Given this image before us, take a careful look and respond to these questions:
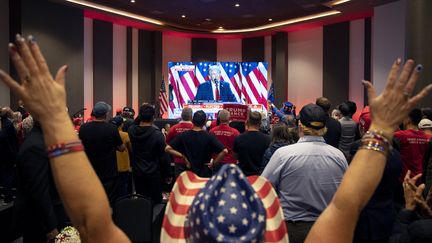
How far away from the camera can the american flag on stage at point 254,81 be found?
15227 mm

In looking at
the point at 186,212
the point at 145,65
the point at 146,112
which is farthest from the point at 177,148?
the point at 145,65

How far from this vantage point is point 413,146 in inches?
181

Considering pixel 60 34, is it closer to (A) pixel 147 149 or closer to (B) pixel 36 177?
(A) pixel 147 149

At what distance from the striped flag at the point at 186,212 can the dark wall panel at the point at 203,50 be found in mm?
15665

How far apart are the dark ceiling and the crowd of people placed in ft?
17.8

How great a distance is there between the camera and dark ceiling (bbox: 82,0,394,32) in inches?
475

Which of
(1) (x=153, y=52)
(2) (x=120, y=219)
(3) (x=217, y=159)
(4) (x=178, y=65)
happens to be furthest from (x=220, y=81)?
(2) (x=120, y=219)

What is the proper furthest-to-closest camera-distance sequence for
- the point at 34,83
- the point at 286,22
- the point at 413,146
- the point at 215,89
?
the point at 215,89
the point at 286,22
the point at 413,146
the point at 34,83

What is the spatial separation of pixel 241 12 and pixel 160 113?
4.50m

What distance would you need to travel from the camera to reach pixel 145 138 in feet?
17.0

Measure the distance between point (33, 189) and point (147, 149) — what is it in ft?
7.04

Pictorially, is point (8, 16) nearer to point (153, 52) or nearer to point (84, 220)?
point (153, 52)

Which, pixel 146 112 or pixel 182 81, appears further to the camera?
pixel 182 81

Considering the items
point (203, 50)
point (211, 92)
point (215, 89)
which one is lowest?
point (211, 92)
